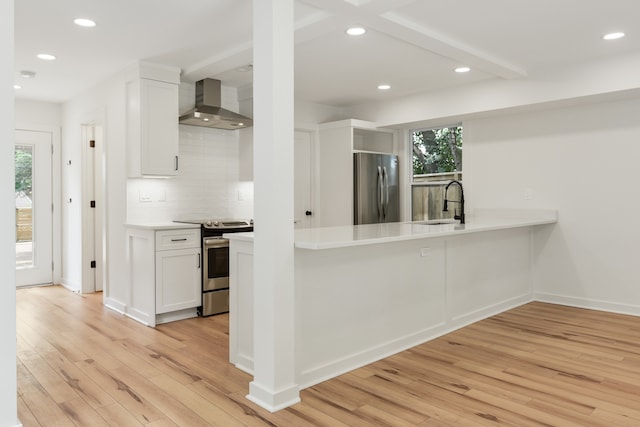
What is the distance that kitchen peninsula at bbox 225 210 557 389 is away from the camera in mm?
2859

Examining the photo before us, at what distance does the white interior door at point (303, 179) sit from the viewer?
614 centimetres

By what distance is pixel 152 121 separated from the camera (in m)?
4.56

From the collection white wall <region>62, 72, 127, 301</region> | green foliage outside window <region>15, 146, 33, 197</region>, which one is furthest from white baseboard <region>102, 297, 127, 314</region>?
green foliage outside window <region>15, 146, 33, 197</region>

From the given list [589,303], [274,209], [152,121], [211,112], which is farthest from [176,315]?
[589,303]

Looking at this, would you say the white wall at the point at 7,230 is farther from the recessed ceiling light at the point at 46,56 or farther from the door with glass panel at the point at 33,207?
the door with glass panel at the point at 33,207

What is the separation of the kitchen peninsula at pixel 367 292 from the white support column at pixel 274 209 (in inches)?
5.9

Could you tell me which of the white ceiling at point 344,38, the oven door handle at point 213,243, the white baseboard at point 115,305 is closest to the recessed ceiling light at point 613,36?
the white ceiling at point 344,38

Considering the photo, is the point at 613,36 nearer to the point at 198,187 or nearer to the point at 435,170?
the point at 435,170

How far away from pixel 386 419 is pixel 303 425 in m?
0.43

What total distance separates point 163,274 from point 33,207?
9.73 feet

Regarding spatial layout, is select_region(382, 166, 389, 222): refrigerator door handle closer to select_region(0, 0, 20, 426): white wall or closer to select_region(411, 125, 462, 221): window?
select_region(411, 125, 462, 221): window

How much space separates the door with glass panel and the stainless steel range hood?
8.28ft

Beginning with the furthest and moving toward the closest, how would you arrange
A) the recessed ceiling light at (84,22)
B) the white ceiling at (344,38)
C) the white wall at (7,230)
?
the recessed ceiling light at (84,22), the white ceiling at (344,38), the white wall at (7,230)

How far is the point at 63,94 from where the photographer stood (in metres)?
5.78
